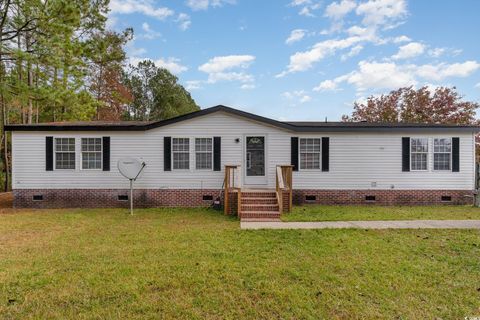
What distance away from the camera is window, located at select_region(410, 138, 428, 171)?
1086 cm

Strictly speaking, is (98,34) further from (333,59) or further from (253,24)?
(333,59)

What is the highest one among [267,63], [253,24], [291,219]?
[253,24]

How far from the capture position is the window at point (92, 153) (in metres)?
→ 10.7

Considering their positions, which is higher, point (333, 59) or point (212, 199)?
point (333, 59)

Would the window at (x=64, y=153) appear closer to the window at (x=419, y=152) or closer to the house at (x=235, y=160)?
the house at (x=235, y=160)

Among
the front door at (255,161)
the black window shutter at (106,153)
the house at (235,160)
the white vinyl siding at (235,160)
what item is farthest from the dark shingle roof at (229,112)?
the front door at (255,161)

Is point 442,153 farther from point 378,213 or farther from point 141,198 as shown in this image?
point 141,198

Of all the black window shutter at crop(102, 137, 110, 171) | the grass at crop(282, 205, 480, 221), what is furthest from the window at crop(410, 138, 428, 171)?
the black window shutter at crop(102, 137, 110, 171)

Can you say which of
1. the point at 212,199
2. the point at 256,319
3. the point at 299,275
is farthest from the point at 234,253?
the point at 212,199

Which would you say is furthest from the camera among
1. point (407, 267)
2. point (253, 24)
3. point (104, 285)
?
point (253, 24)

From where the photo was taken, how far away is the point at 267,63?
1598 centimetres

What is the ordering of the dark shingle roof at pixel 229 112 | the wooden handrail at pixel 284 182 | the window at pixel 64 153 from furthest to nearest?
1. the window at pixel 64 153
2. the dark shingle roof at pixel 229 112
3. the wooden handrail at pixel 284 182

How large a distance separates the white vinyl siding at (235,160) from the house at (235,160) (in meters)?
0.04

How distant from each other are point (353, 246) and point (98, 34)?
17.8 m
